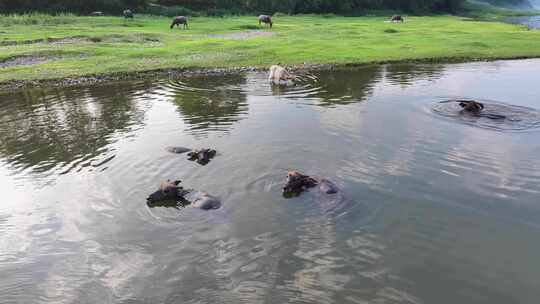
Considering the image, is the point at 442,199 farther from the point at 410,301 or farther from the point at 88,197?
the point at 88,197

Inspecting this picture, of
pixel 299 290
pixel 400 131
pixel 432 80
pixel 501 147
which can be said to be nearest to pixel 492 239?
pixel 299 290

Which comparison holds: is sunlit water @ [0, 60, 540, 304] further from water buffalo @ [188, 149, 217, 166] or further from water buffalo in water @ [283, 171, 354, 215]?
water buffalo @ [188, 149, 217, 166]

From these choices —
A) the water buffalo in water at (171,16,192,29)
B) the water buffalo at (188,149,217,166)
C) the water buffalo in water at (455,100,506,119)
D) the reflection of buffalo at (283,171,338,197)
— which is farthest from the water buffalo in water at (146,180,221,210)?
the water buffalo in water at (171,16,192,29)

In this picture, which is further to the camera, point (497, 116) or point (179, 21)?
point (179, 21)

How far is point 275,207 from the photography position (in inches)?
439

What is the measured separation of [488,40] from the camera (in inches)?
1690

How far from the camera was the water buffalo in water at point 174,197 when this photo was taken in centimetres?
1134

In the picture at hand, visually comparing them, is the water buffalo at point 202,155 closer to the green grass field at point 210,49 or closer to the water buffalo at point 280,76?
the water buffalo at point 280,76

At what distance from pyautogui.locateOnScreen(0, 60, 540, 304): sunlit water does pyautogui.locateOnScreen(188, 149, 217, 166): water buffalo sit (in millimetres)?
308

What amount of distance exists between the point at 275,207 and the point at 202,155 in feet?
13.3

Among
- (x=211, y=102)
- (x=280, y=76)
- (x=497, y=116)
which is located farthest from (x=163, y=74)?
(x=497, y=116)

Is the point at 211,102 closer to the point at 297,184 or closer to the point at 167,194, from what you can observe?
the point at 167,194

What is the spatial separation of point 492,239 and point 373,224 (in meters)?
2.45

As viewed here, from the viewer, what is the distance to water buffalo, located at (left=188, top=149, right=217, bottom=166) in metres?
14.2
